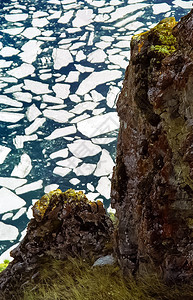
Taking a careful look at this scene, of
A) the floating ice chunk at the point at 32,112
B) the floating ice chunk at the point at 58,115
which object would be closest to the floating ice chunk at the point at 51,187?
the floating ice chunk at the point at 58,115

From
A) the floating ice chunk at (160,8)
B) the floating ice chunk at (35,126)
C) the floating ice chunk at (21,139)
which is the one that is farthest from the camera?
the floating ice chunk at (160,8)

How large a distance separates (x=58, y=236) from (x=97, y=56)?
216 inches

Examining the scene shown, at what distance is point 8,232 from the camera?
14.6ft

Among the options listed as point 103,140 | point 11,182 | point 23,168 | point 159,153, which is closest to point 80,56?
point 103,140

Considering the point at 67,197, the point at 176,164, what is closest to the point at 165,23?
the point at 176,164

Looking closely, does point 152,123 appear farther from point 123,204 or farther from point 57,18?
point 57,18

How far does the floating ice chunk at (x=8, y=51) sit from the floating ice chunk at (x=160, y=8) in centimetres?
304

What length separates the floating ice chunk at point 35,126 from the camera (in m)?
5.78

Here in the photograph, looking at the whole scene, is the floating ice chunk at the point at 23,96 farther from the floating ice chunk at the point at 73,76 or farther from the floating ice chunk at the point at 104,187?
the floating ice chunk at the point at 104,187

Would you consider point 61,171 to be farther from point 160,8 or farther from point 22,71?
point 160,8

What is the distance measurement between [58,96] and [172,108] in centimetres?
521

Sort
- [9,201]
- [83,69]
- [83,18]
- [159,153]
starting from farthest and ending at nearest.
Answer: [83,18], [83,69], [9,201], [159,153]

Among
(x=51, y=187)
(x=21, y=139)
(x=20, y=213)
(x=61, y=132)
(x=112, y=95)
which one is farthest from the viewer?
(x=112, y=95)

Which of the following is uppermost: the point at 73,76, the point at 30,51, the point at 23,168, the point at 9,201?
the point at 30,51
